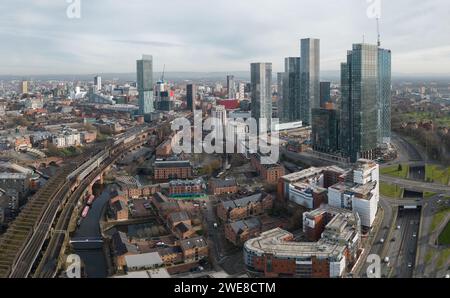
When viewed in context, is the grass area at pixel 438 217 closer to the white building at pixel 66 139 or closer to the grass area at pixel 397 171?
the grass area at pixel 397 171

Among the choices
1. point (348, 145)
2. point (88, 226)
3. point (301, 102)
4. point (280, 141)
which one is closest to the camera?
point (88, 226)

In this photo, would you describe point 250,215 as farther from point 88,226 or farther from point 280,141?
point 280,141

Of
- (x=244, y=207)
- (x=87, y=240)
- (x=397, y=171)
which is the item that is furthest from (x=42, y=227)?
(x=397, y=171)

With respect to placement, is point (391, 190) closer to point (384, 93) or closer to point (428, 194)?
point (428, 194)

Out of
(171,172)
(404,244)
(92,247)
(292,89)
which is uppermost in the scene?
(292,89)

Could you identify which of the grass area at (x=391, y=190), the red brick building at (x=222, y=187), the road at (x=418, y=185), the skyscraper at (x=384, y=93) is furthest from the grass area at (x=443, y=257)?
the skyscraper at (x=384, y=93)

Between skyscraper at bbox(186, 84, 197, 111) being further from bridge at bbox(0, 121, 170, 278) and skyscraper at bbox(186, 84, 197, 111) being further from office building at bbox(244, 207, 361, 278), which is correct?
office building at bbox(244, 207, 361, 278)
